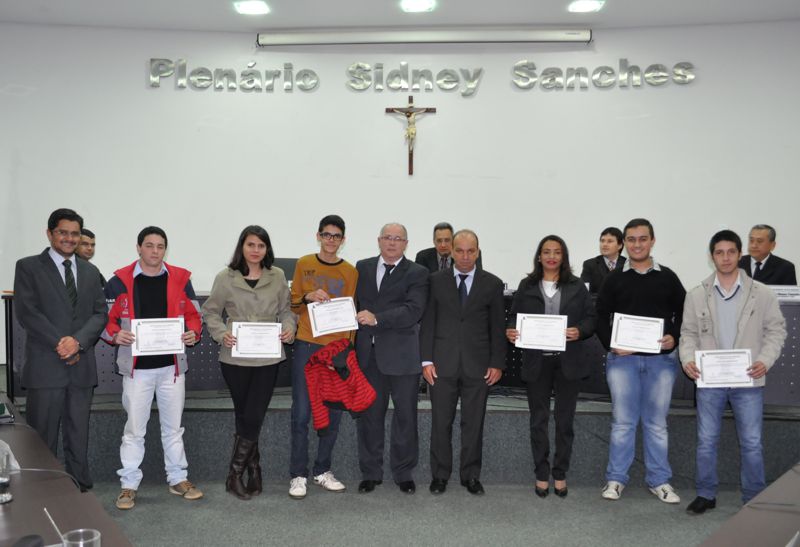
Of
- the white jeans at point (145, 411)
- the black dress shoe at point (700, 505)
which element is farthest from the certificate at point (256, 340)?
the black dress shoe at point (700, 505)

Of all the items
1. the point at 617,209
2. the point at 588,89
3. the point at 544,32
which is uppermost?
the point at 544,32

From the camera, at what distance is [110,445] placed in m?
4.67

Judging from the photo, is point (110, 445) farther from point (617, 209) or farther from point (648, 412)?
point (617, 209)

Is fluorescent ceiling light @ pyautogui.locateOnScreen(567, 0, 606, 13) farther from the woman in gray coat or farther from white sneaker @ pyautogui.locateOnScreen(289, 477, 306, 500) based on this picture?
white sneaker @ pyautogui.locateOnScreen(289, 477, 306, 500)

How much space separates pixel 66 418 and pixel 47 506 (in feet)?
7.25

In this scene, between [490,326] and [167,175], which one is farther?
[167,175]

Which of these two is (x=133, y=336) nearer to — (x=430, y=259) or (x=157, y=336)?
(x=157, y=336)

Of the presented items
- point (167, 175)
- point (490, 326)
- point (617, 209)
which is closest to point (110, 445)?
point (490, 326)

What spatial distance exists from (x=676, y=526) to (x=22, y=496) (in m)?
3.39

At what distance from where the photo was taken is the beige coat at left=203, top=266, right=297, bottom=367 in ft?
13.5

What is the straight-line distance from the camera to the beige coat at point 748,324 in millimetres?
3922

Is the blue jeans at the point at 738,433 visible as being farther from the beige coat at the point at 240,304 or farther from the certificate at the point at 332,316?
the beige coat at the point at 240,304

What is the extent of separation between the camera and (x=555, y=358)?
4223mm

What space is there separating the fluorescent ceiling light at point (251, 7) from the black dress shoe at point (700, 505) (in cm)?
554
